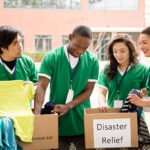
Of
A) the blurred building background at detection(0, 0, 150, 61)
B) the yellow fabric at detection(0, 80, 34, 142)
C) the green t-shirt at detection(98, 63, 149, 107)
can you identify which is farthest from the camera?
the blurred building background at detection(0, 0, 150, 61)

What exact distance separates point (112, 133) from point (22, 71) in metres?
0.63

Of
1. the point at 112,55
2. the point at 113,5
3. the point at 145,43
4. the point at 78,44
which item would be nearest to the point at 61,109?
the point at 78,44

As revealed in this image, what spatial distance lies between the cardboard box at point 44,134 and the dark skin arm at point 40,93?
0.43 feet

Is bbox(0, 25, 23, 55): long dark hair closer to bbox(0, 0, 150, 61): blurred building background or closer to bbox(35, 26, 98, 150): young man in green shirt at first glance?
bbox(35, 26, 98, 150): young man in green shirt

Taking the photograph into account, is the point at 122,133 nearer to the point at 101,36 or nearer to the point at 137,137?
the point at 137,137

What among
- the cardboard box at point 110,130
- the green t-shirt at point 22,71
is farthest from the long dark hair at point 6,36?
the cardboard box at point 110,130

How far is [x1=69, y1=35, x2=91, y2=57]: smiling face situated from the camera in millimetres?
1846

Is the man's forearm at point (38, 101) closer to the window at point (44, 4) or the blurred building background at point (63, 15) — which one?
the blurred building background at point (63, 15)

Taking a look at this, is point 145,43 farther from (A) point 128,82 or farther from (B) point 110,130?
(B) point 110,130

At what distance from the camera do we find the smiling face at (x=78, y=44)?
72.7 inches

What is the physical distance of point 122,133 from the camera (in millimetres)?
1734

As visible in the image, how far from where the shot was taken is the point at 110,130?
1.73 m

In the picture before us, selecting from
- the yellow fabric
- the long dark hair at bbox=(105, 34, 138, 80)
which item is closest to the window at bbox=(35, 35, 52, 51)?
the long dark hair at bbox=(105, 34, 138, 80)

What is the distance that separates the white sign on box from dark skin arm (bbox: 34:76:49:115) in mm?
326
